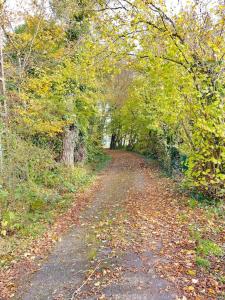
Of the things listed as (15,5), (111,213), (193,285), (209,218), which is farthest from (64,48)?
(193,285)

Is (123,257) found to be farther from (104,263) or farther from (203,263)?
(203,263)

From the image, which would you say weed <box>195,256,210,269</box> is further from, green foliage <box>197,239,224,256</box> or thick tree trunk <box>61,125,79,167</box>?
thick tree trunk <box>61,125,79,167</box>

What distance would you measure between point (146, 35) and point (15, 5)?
515cm

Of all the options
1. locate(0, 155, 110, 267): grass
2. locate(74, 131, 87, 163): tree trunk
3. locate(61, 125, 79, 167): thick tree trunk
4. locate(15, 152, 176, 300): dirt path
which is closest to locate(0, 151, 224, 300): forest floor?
locate(15, 152, 176, 300): dirt path

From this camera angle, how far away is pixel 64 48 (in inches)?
499

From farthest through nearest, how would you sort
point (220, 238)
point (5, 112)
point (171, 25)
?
point (5, 112) → point (171, 25) → point (220, 238)

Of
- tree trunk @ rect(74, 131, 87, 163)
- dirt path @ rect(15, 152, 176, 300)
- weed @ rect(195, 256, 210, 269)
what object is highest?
tree trunk @ rect(74, 131, 87, 163)

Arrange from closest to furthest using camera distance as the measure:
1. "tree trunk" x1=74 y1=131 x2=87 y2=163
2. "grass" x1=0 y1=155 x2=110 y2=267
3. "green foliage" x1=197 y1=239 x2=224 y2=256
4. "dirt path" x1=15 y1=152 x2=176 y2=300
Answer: "dirt path" x1=15 y1=152 x2=176 y2=300 → "green foliage" x1=197 y1=239 x2=224 y2=256 → "grass" x1=0 y1=155 x2=110 y2=267 → "tree trunk" x1=74 y1=131 x2=87 y2=163

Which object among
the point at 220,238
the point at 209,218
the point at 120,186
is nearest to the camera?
the point at 220,238

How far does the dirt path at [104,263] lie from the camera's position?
442cm

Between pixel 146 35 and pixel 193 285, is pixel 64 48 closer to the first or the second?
pixel 146 35

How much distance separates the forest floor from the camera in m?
4.45

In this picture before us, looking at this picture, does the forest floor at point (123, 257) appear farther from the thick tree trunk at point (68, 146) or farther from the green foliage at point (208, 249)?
the thick tree trunk at point (68, 146)

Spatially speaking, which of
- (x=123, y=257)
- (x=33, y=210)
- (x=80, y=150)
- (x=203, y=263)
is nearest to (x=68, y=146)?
(x=80, y=150)
